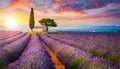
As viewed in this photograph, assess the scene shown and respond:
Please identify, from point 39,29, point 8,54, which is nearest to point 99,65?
point 8,54

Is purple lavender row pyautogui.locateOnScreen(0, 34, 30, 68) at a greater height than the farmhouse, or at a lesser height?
greater

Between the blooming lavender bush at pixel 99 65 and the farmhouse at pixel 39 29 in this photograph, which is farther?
the farmhouse at pixel 39 29

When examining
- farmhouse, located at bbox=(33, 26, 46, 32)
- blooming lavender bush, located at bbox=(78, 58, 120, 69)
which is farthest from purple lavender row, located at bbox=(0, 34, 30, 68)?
farmhouse, located at bbox=(33, 26, 46, 32)

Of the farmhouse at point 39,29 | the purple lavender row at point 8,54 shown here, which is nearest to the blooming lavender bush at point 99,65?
the purple lavender row at point 8,54

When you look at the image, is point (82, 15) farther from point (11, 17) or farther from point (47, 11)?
point (11, 17)

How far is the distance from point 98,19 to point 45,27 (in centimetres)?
1784

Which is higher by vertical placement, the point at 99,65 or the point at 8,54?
the point at 99,65

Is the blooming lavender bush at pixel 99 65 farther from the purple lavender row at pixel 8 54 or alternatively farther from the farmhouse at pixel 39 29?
the farmhouse at pixel 39 29

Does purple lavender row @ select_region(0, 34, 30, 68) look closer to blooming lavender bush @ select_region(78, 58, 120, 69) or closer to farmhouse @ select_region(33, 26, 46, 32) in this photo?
blooming lavender bush @ select_region(78, 58, 120, 69)

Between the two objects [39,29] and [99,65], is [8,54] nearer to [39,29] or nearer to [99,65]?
[99,65]

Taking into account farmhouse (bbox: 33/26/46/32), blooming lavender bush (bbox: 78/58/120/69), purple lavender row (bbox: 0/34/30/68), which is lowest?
farmhouse (bbox: 33/26/46/32)

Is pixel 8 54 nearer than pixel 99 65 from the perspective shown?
No

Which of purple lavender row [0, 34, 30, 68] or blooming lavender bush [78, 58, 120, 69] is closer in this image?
blooming lavender bush [78, 58, 120, 69]

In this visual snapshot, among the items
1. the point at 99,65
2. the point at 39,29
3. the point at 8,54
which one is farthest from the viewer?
the point at 39,29
